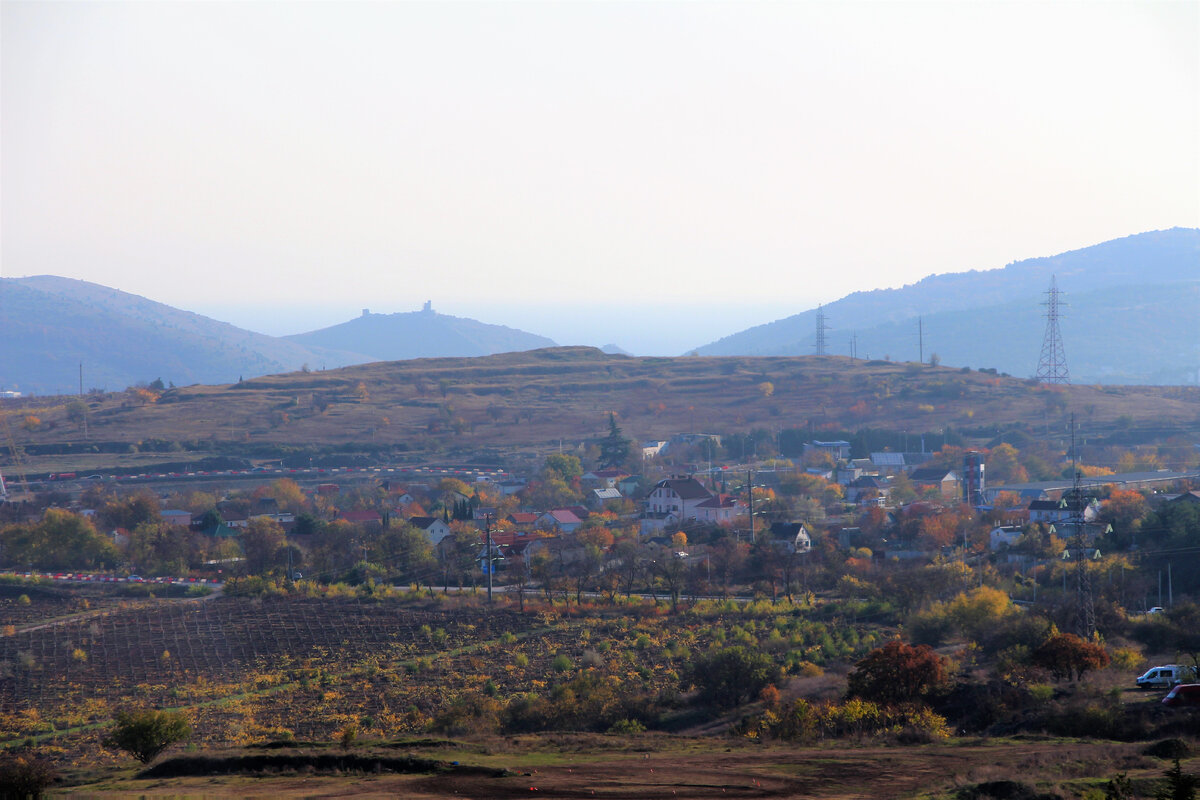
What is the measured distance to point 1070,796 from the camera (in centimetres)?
1246

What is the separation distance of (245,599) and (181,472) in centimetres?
3435

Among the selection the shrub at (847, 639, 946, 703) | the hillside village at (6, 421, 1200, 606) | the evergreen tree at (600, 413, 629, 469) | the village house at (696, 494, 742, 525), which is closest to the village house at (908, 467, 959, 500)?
the hillside village at (6, 421, 1200, 606)

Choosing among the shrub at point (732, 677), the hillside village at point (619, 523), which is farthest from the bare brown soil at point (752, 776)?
the hillside village at point (619, 523)

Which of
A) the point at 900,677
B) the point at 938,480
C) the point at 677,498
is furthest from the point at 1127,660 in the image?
the point at 938,480

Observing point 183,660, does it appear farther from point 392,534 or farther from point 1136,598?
point 1136,598

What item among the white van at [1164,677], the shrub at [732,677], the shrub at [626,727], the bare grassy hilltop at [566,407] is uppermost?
the bare grassy hilltop at [566,407]

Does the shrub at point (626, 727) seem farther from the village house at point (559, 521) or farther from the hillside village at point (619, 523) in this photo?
the village house at point (559, 521)

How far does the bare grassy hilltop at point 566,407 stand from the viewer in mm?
76125

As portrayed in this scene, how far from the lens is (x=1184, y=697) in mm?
16953

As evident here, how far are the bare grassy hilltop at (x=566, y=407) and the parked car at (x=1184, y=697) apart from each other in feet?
182

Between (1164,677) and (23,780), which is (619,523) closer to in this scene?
(1164,677)

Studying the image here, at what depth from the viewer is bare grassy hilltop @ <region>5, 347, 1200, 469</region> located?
7612 centimetres

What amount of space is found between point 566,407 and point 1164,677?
70588 millimetres

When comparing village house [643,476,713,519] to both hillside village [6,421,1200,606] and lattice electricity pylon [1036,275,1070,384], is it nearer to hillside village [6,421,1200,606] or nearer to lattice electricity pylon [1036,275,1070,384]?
hillside village [6,421,1200,606]
